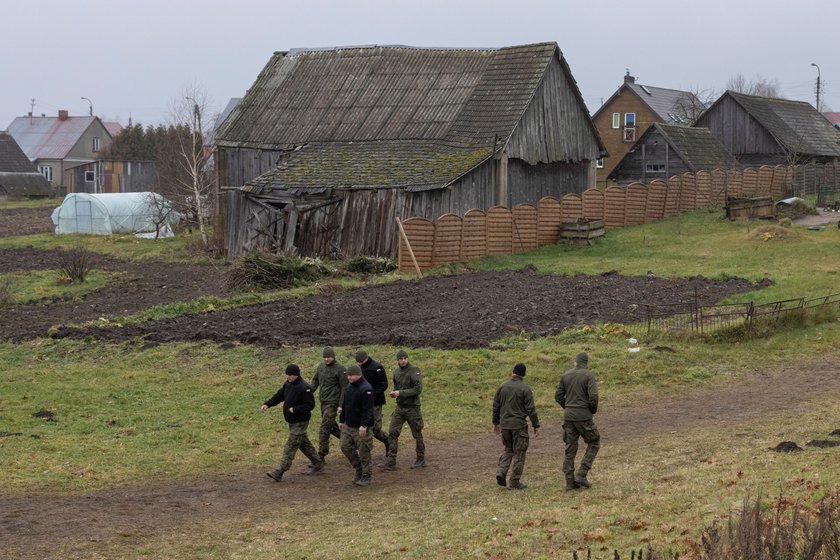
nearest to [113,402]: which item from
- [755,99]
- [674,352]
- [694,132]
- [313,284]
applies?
[674,352]

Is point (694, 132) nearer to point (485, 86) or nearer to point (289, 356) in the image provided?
point (485, 86)

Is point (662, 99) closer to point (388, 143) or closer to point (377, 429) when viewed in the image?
point (388, 143)

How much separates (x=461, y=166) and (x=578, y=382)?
1036 inches

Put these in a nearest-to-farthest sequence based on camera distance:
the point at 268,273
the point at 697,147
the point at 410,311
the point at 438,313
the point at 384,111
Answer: the point at 438,313 → the point at 410,311 → the point at 268,273 → the point at 384,111 → the point at 697,147

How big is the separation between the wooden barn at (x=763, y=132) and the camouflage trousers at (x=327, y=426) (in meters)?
48.0

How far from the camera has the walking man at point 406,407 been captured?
1659cm

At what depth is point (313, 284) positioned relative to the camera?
112 feet

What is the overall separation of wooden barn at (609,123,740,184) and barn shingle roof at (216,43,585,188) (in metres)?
11.0

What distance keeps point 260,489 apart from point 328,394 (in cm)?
188

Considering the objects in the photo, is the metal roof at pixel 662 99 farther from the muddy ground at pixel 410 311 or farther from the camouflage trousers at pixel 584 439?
the camouflage trousers at pixel 584 439

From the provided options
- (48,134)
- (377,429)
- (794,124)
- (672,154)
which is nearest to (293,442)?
(377,429)

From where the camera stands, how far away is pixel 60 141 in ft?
354

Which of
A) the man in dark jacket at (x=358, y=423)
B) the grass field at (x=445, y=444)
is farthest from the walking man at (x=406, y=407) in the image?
the grass field at (x=445, y=444)

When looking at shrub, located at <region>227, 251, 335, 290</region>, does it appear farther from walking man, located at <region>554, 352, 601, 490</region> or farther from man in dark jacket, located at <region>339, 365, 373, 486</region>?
walking man, located at <region>554, 352, 601, 490</region>
